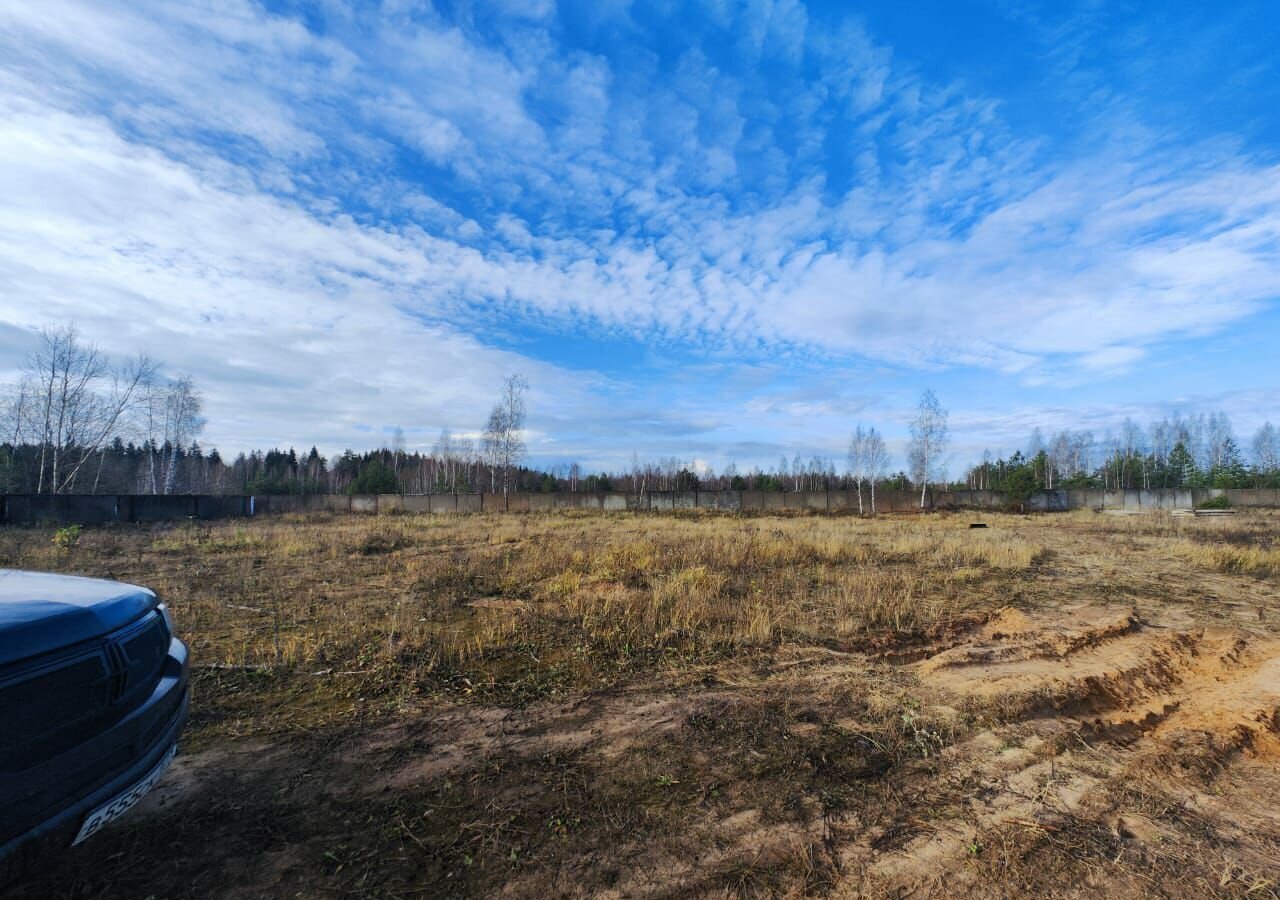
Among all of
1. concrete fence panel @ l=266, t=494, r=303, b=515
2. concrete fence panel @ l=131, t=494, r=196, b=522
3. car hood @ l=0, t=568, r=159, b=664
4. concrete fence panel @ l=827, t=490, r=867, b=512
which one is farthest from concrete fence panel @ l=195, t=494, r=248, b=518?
concrete fence panel @ l=827, t=490, r=867, b=512

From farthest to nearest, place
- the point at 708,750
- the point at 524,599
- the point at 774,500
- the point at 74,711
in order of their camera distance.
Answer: the point at 774,500
the point at 524,599
the point at 708,750
the point at 74,711

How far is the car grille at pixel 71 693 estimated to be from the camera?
1.84 m

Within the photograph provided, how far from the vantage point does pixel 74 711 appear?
2070mm

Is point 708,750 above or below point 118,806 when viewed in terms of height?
below

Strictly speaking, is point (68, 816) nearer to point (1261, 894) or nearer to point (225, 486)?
point (1261, 894)

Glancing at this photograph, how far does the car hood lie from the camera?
196cm

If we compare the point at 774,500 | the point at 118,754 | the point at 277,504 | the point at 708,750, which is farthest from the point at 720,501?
the point at 118,754

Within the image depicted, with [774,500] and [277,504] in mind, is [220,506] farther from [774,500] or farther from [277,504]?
[774,500]

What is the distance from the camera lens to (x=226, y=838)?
2676mm

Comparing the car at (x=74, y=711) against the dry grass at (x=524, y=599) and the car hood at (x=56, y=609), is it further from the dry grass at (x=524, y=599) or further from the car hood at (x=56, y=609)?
the dry grass at (x=524, y=599)

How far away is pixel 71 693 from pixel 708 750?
10.3ft

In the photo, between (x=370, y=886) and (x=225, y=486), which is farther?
(x=225, y=486)

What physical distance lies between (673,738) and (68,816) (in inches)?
115

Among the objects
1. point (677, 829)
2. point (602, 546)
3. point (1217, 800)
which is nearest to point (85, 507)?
point (602, 546)
